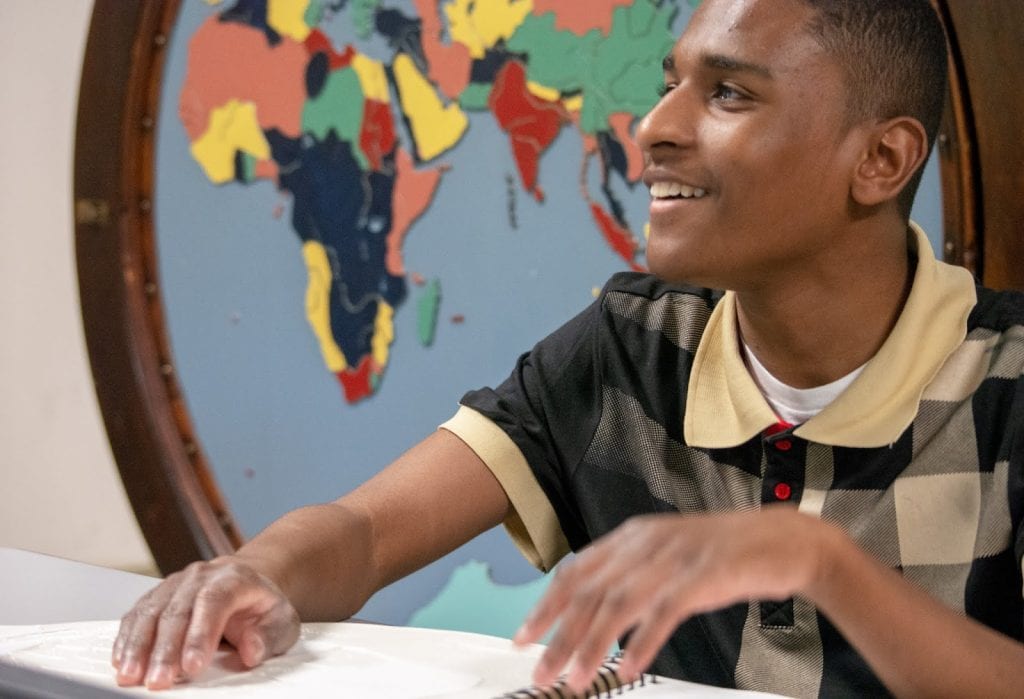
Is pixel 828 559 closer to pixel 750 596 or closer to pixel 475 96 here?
pixel 750 596

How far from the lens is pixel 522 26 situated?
1.63 m

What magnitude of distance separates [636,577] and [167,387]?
1.41 m

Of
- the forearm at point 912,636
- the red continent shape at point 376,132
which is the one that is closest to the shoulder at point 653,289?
the forearm at point 912,636

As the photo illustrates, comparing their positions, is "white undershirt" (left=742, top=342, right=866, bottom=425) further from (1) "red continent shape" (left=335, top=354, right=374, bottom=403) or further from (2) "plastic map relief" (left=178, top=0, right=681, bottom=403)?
(1) "red continent shape" (left=335, top=354, right=374, bottom=403)

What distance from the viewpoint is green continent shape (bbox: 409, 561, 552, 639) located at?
65.4 inches

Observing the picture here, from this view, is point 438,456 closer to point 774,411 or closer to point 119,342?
point 774,411

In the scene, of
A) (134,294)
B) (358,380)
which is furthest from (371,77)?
(134,294)

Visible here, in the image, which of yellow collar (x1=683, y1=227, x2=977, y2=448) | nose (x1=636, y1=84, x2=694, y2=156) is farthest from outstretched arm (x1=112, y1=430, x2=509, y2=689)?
nose (x1=636, y1=84, x2=694, y2=156)

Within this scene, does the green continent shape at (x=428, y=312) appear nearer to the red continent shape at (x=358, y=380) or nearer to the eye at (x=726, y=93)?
the red continent shape at (x=358, y=380)

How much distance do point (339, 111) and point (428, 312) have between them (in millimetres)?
296

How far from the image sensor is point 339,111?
1.83 metres

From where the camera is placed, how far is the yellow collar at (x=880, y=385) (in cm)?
109

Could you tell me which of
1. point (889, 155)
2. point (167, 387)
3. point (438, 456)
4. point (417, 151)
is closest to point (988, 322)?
point (889, 155)

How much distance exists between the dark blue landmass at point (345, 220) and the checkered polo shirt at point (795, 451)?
0.57m
